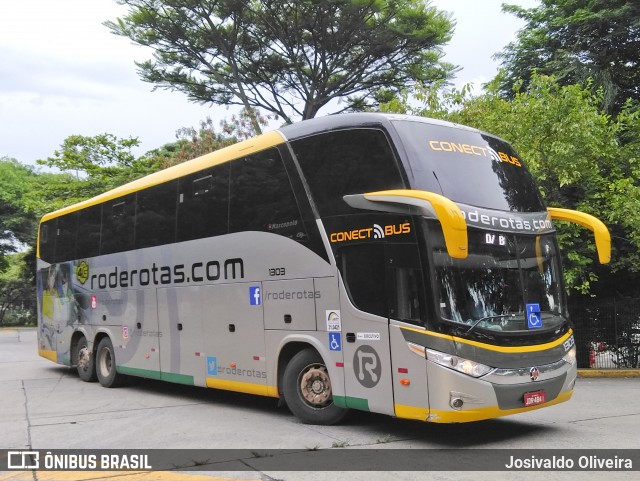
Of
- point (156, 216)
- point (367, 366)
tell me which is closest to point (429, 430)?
point (367, 366)

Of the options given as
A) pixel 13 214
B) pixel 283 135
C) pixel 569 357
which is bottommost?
pixel 569 357

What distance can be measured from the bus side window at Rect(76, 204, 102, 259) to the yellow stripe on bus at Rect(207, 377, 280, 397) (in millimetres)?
4964

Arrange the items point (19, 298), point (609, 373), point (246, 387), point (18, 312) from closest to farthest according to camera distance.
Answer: point (246, 387)
point (609, 373)
point (19, 298)
point (18, 312)

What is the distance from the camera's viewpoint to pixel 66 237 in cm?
1548

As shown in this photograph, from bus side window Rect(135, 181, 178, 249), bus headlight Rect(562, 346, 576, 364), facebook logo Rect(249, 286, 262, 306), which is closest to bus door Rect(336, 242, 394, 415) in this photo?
facebook logo Rect(249, 286, 262, 306)

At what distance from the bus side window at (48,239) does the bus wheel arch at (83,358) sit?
2.28 m

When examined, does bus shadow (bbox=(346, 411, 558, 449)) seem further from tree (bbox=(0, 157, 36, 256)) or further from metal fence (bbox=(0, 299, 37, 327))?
metal fence (bbox=(0, 299, 37, 327))

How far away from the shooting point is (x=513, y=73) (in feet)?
79.3

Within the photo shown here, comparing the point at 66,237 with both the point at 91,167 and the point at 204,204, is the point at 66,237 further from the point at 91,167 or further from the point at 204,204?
the point at 91,167

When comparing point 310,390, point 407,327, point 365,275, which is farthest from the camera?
point 310,390

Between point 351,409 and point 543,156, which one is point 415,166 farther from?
point 543,156

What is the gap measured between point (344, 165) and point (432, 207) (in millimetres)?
1763

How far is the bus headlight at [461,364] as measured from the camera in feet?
23.2

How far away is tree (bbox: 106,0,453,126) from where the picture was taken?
26.0 metres
